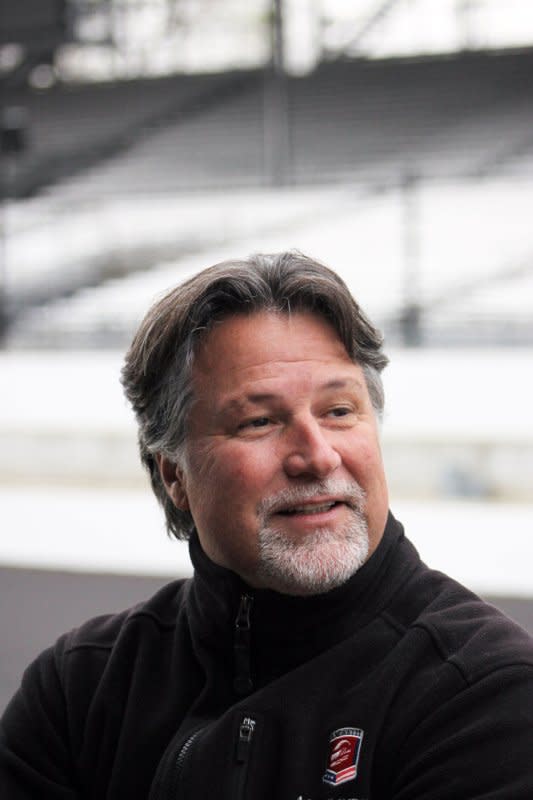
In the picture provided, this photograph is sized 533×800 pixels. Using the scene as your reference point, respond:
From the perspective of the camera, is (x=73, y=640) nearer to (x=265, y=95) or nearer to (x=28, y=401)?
(x=28, y=401)

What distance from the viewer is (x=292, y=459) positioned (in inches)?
49.9

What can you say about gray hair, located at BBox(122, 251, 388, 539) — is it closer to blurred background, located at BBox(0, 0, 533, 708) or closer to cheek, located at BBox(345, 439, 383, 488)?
cheek, located at BBox(345, 439, 383, 488)

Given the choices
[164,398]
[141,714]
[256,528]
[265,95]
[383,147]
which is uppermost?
[265,95]

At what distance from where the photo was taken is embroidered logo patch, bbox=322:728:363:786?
1.17m

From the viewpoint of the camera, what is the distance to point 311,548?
1.26 m

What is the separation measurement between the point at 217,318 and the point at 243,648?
1.24 feet

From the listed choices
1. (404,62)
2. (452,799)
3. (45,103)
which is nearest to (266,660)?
(452,799)

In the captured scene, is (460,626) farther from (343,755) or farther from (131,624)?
(131,624)

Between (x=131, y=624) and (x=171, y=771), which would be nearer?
(x=171, y=771)

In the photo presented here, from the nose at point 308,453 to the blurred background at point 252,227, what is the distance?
3.94 ft

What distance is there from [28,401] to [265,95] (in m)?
6.61

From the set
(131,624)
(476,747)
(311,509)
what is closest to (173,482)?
(131,624)

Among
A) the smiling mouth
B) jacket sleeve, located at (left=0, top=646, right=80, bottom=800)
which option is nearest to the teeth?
the smiling mouth

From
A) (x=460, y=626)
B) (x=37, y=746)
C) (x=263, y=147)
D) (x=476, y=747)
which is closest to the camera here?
(x=476, y=747)
